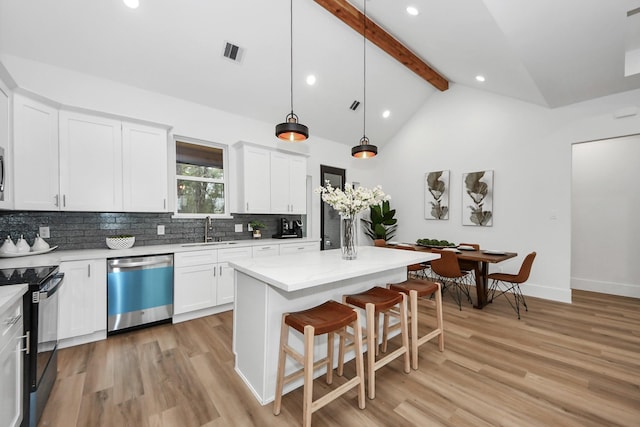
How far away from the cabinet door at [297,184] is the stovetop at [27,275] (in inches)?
124

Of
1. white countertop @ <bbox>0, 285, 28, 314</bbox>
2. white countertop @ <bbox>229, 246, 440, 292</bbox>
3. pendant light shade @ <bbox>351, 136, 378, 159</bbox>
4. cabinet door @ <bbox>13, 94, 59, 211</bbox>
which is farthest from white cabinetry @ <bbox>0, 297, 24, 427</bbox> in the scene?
pendant light shade @ <bbox>351, 136, 378, 159</bbox>

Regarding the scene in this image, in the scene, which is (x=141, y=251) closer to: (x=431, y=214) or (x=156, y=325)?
(x=156, y=325)

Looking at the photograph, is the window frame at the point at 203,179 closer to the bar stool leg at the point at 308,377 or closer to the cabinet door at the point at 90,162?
the cabinet door at the point at 90,162

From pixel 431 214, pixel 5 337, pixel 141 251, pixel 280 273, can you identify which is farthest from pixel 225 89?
pixel 431 214

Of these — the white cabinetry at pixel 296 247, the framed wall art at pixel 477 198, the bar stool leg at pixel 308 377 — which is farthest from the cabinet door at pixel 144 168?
the framed wall art at pixel 477 198

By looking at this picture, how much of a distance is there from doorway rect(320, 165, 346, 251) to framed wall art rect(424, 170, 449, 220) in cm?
179

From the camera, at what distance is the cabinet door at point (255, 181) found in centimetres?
412

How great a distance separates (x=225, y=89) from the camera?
387cm

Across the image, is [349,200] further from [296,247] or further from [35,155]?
[35,155]

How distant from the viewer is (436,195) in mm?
5449

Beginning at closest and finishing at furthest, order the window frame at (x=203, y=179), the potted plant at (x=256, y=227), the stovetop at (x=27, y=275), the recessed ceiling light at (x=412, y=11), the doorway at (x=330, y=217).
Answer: the stovetop at (x=27, y=275) → the recessed ceiling light at (x=412, y=11) → the window frame at (x=203, y=179) → the potted plant at (x=256, y=227) → the doorway at (x=330, y=217)

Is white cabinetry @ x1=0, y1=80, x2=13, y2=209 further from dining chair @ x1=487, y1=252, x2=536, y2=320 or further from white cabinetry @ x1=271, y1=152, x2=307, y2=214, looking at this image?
dining chair @ x1=487, y1=252, x2=536, y2=320

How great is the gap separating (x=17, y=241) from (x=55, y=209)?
0.47 meters

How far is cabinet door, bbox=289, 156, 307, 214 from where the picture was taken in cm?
467
